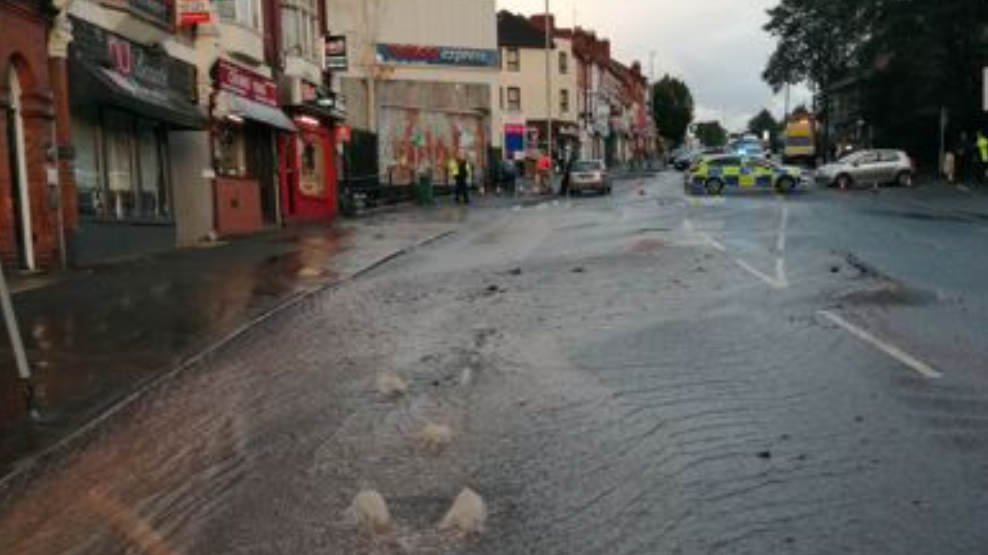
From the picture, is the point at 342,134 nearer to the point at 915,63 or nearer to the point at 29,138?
the point at 29,138

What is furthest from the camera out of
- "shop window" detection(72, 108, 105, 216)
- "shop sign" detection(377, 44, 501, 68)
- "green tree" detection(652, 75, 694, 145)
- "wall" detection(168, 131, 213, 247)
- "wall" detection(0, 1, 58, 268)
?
"green tree" detection(652, 75, 694, 145)

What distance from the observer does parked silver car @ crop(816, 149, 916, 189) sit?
5172 centimetres

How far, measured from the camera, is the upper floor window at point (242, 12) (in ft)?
97.1

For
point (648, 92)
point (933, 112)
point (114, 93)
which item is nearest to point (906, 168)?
point (933, 112)

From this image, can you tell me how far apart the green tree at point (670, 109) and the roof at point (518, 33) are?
72.4m

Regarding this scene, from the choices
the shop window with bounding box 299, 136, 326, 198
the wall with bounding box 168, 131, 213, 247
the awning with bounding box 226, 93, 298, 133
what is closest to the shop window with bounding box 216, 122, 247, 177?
the awning with bounding box 226, 93, 298, 133

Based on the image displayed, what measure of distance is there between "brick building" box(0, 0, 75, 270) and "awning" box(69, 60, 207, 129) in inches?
28.4

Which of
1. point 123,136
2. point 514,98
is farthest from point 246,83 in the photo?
point 514,98

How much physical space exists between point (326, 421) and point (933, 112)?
5511 centimetres

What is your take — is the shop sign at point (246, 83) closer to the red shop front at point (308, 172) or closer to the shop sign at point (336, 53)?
the red shop front at point (308, 172)

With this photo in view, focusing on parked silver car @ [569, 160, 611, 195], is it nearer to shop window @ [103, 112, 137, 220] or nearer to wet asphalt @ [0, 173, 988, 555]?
shop window @ [103, 112, 137, 220]

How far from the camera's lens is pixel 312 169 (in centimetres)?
3822

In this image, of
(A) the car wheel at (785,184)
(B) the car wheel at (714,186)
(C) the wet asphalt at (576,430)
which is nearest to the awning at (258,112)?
(C) the wet asphalt at (576,430)

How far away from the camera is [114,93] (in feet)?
67.8
